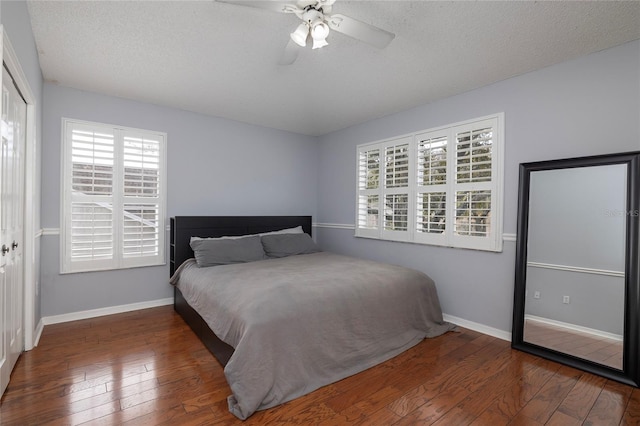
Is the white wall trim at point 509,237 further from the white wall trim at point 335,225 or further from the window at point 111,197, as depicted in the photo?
the window at point 111,197

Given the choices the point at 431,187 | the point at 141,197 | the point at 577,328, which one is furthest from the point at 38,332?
the point at 577,328

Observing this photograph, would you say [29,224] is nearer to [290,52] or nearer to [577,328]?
[290,52]

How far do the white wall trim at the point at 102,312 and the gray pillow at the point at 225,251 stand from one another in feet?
3.05

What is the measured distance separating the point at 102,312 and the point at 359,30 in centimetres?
384

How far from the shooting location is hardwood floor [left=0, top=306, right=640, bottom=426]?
1.83 metres

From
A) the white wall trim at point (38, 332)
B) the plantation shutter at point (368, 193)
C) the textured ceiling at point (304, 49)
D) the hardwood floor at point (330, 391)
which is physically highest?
the textured ceiling at point (304, 49)

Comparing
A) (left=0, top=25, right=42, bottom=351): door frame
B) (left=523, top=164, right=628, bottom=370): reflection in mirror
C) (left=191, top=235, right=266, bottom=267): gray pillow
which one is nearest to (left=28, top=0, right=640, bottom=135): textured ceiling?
(left=0, top=25, right=42, bottom=351): door frame

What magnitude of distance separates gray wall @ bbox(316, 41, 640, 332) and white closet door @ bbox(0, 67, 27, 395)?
9.74ft

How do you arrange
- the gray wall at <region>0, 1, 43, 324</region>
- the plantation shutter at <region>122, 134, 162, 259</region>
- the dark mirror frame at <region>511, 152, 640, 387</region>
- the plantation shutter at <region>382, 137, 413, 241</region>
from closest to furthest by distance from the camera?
the gray wall at <region>0, 1, 43, 324</region>, the dark mirror frame at <region>511, 152, 640, 387</region>, the plantation shutter at <region>122, 134, 162, 259</region>, the plantation shutter at <region>382, 137, 413, 241</region>

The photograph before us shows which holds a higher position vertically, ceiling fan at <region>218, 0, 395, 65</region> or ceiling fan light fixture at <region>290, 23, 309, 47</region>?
ceiling fan at <region>218, 0, 395, 65</region>

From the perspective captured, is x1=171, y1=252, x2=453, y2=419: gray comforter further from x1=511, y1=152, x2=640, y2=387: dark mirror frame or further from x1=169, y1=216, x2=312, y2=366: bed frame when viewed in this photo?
x1=511, y1=152, x2=640, y2=387: dark mirror frame

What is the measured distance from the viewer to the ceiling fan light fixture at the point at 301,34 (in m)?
1.87

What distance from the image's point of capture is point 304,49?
251 centimetres

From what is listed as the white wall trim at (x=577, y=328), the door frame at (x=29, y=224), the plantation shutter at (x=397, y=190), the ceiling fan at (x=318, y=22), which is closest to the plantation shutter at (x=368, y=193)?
the plantation shutter at (x=397, y=190)
